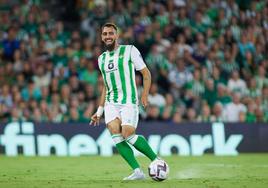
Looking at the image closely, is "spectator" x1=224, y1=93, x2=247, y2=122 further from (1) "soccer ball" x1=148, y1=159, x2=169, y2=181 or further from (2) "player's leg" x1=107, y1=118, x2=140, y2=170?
(1) "soccer ball" x1=148, y1=159, x2=169, y2=181

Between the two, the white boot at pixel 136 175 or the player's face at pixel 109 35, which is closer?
the white boot at pixel 136 175

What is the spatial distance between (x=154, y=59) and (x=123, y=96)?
10202mm

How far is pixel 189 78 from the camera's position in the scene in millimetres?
21781

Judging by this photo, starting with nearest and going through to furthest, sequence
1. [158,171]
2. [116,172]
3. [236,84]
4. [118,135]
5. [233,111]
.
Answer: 1. [158,171]
2. [118,135]
3. [116,172]
4. [233,111]
5. [236,84]

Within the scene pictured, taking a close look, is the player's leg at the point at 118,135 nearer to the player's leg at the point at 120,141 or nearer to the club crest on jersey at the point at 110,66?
the player's leg at the point at 120,141

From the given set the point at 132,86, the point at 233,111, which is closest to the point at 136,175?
the point at 132,86

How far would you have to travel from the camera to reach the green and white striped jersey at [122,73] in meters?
11.8

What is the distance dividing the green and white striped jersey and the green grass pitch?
1.34 metres

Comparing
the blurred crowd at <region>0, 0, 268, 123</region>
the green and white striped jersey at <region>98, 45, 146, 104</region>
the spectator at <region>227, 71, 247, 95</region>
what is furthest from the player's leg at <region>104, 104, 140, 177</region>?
the spectator at <region>227, 71, 247, 95</region>

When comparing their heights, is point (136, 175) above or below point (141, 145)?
below

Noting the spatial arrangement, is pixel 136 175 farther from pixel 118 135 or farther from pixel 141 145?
pixel 118 135

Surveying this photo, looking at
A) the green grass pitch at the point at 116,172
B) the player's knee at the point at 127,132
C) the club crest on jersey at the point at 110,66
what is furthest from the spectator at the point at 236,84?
the player's knee at the point at 127,132

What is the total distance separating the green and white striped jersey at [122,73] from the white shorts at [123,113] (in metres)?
0.09

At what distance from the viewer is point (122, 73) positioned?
11852 mm
